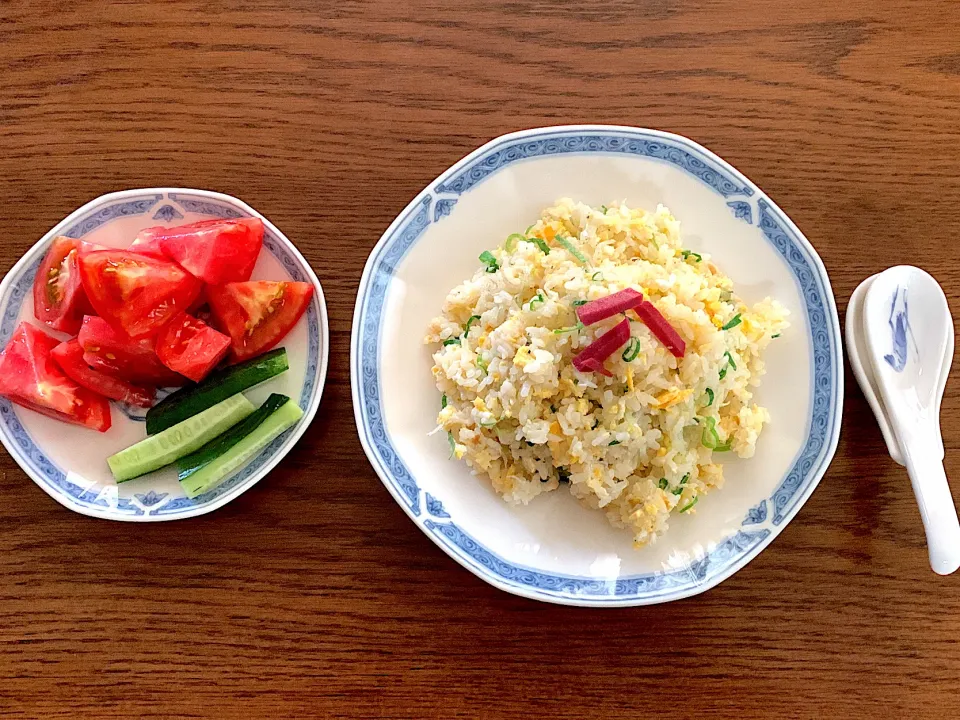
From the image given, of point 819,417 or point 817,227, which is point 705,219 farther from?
point 819,417

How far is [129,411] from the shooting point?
2.16 metres

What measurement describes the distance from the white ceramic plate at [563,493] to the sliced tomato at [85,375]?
749mm

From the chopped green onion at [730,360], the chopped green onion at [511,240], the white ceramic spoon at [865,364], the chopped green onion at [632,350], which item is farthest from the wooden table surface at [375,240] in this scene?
the chopped green onion at [632,350]

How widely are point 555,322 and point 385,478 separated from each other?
0.59 metres

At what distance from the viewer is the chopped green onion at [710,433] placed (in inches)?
74.5

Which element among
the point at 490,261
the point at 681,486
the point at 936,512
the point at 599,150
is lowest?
the point at 936,512

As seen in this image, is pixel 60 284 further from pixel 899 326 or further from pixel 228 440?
pixel 899 326

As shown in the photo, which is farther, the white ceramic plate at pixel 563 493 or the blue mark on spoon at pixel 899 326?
the blue mark on spoon at pixel 899 326

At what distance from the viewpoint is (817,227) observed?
2.19 m

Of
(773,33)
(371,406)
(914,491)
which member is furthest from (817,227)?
(371,406)

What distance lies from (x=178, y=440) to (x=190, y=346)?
27 centimetres

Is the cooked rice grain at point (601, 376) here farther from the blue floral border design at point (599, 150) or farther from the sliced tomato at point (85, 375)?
the sliced tomato at point (85, 375)

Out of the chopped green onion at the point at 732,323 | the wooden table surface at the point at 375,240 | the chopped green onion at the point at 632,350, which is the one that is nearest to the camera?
the chopped green onion at the point at 632,350

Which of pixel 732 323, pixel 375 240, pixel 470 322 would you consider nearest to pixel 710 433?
pixel 732 323
